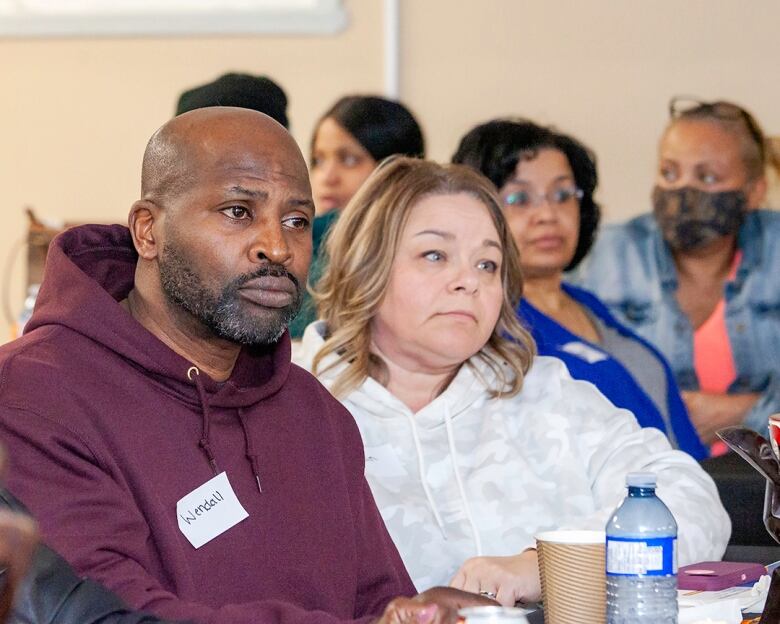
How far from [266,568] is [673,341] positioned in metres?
2.78

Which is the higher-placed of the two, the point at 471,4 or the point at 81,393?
the point at 471,4

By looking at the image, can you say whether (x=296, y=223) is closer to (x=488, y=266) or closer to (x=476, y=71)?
(x=488, y=266)

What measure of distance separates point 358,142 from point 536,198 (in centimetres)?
70

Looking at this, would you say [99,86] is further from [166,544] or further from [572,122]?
[166,544]

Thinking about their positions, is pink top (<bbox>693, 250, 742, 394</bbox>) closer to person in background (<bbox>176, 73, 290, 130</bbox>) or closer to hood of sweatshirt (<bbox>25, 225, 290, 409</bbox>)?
person in background (<bbox>176, 73, 290, 130</bbox>)

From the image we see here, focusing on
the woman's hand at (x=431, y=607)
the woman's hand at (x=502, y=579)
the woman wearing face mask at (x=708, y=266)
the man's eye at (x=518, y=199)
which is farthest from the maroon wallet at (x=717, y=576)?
the woman wearing face mask at (x=708, y=266)

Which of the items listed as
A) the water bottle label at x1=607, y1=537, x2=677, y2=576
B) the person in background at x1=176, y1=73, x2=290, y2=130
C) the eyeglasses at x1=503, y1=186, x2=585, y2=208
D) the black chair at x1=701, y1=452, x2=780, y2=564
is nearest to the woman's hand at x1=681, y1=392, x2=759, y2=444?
the eyeglasses at x1=503, y1=186, x2=585, y2=208

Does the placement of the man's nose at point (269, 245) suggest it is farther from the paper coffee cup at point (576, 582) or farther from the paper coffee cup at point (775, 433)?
the paper coffee cup at point (775, 433)

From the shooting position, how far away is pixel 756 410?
4.09 metres

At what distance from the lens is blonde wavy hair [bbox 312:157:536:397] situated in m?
2.44

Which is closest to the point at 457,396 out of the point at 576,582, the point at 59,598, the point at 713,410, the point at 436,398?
the point at 436,398

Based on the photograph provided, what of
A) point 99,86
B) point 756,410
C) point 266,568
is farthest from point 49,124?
point 266,568

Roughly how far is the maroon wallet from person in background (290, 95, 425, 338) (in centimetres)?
215

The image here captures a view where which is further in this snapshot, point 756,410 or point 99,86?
point 99,86
